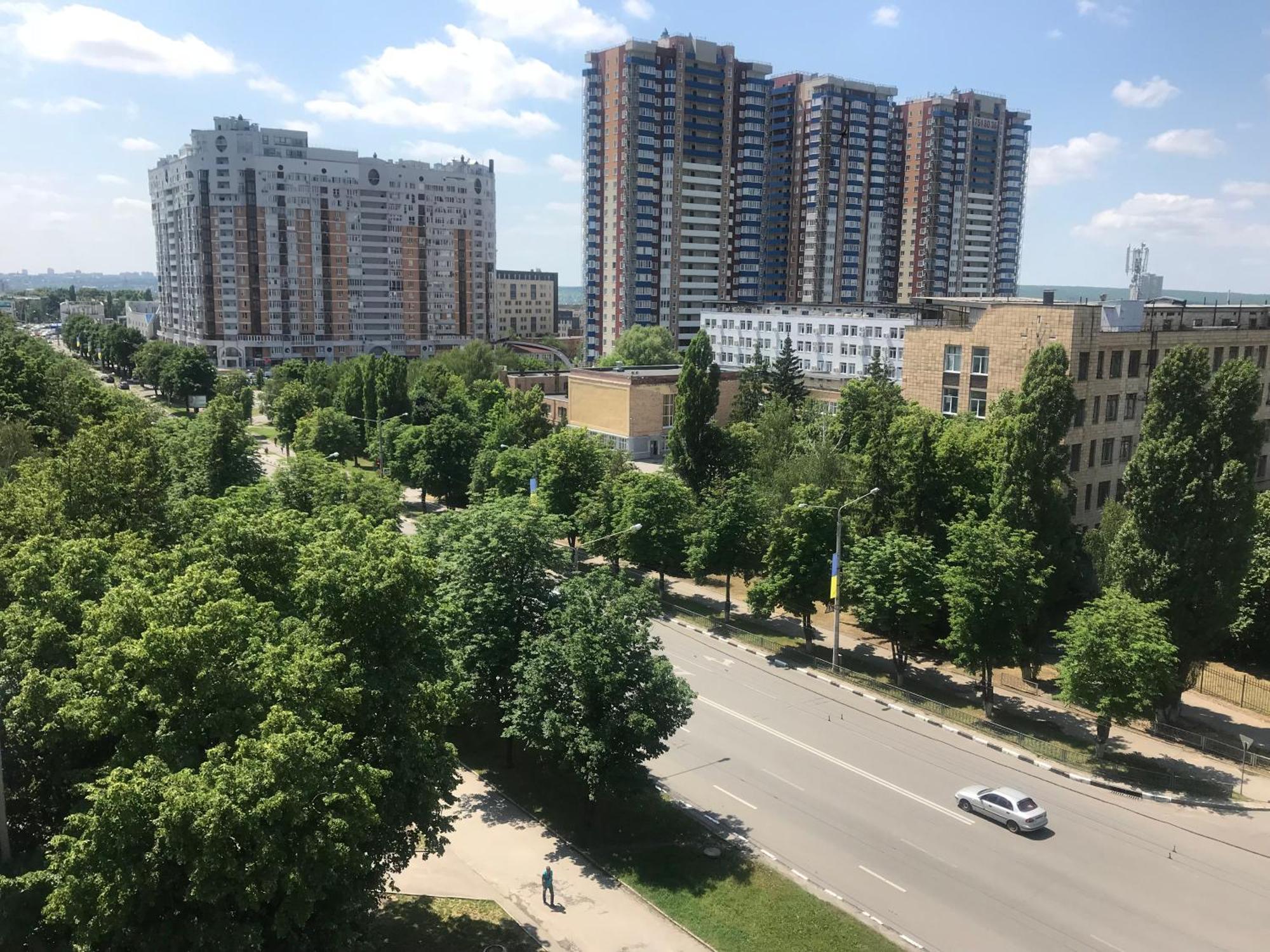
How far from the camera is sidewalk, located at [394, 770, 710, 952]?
22219 millimetres

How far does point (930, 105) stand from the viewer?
506 ft

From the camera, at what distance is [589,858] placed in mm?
25766

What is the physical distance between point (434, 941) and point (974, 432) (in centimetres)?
3555

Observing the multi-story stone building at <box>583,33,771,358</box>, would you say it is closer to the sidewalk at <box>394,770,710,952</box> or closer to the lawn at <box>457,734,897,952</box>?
the lawn at <box>457,734,897,952</box>

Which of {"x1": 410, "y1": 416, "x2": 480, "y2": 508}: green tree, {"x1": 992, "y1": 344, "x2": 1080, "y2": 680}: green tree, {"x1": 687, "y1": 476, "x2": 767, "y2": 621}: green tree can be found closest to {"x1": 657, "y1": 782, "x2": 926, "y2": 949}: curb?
{"x1": 992, "y1": 344, "x2": 1080, "y2": 680}: green tree

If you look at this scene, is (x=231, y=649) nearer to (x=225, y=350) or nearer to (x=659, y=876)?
(x=659, y=876)

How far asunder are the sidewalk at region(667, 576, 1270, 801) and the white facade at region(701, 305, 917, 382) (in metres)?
45.7

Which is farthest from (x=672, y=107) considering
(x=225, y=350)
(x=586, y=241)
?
(x=225, y=350)

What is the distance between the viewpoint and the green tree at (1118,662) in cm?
2997

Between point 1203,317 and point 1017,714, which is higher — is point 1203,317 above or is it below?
above

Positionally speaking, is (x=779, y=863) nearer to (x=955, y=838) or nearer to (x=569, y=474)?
(x=955, y=838)

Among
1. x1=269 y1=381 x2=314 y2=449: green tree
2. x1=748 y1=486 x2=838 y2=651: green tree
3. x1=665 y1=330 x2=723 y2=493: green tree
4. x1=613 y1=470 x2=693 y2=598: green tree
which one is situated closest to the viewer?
x1=748 y1=486 x2=838 y2=651: green tree

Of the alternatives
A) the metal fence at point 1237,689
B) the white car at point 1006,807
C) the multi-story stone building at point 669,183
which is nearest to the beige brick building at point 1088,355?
the metal fence at point 1237,689

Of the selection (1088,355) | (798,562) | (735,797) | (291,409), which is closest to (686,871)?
(735,797)
